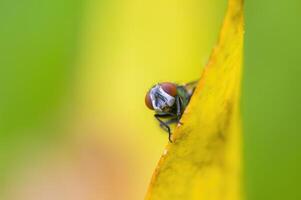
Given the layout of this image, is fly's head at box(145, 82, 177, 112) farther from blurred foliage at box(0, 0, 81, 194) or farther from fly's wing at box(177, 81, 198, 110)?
blurred foliage at box(0, 0, 81, 194)

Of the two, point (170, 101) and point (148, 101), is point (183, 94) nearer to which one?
point (170, 101)

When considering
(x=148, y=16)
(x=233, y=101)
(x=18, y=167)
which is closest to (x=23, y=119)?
(x=18, y=167)

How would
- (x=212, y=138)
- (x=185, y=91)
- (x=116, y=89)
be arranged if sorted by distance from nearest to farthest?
(x=212, y=138) < (x=116, y=89) < (x=185, y=91)

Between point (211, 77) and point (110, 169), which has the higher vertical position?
point (211, 77)

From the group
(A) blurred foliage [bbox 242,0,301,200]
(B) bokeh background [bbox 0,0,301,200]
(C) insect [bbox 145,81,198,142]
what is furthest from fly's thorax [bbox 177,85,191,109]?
(A) blurred foliage [bbox 242,0,301,200]

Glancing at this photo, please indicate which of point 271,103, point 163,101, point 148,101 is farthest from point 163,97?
point 271,103

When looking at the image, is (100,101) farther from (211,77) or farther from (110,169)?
(211,77)
